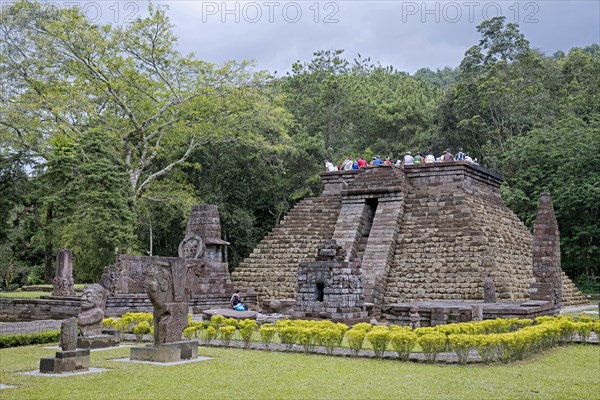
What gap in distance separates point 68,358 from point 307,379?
381 cm

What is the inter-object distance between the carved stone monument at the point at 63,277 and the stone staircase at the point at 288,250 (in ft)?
19.0

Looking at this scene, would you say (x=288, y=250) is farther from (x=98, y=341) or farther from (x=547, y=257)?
(x=98, y=341)

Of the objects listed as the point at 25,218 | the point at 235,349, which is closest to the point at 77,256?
the point at 25,218

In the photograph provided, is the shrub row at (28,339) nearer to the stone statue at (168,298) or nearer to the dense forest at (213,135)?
the stone statue at (168,298)

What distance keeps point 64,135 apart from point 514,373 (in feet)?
79.4

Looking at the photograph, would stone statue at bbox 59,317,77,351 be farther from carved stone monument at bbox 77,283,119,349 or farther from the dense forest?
the dense forest

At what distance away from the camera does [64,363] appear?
415 inches

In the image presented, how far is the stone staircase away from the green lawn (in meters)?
11.3

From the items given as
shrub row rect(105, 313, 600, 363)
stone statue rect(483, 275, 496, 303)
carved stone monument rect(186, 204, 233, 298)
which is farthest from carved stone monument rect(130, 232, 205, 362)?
carved stone monument rect(186, 204, 233, 298)

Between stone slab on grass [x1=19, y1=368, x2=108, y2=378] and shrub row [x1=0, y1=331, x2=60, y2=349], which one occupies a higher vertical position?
shrub row [x1=0, y1=331, x2=60, y2=349]

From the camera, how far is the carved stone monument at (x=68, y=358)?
10.5 m

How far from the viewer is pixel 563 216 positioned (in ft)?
106

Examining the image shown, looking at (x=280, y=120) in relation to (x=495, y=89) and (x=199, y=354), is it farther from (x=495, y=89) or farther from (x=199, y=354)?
Answer: (x=199, y=354)

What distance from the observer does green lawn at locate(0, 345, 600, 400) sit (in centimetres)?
891
